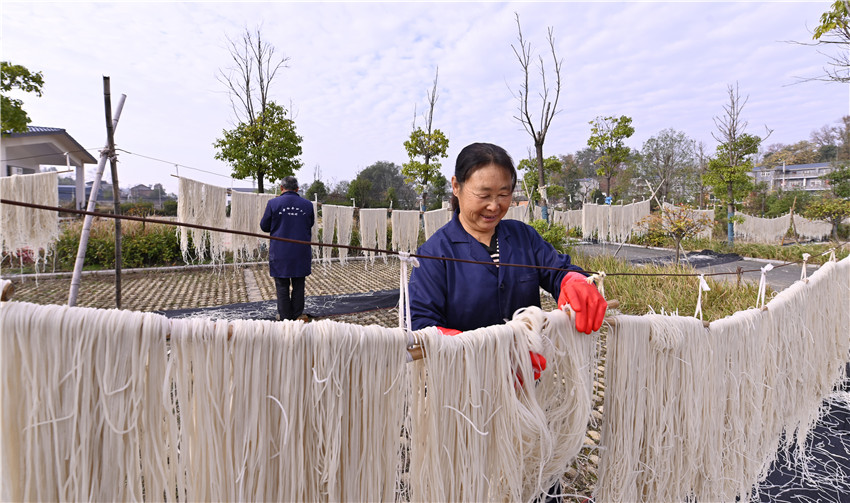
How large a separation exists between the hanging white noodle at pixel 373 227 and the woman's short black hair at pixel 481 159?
29.9 feet

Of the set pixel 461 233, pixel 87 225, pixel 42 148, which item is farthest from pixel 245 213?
pixel 42 148

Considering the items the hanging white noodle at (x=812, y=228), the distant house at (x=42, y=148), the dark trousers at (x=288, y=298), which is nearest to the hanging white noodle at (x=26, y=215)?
the dark trousers at (x=288, y=298)

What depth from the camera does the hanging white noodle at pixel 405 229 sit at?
36.2 feet

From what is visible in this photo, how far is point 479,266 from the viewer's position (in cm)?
145

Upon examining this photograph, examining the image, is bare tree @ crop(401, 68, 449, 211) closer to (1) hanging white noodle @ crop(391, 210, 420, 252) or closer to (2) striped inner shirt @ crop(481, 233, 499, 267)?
(1) hanging white noodle @ crop(391, 210, 420, 252)

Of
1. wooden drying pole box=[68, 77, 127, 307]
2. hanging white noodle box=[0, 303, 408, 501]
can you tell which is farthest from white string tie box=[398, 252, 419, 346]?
wooden drying pole box=[68, 77, 127, 307]

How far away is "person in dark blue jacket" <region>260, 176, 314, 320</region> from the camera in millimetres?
4664

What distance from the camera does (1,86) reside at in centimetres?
659

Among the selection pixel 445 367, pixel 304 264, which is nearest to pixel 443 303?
pixel 445 367

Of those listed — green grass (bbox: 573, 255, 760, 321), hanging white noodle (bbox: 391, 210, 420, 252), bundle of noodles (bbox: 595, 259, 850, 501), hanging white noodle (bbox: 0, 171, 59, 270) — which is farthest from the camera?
hanging white noodle (bbox: 391, 210, 420, 252)

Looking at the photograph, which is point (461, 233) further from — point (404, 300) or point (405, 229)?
point (405, 229)

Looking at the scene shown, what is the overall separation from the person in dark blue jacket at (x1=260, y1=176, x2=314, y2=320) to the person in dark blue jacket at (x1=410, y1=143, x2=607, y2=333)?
3.42m

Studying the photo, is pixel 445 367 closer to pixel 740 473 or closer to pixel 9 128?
pixel 740 473

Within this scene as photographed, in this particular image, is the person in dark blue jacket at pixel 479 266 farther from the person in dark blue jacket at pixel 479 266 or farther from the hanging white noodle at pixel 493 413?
the hanging white noodle at pixel 493 413
